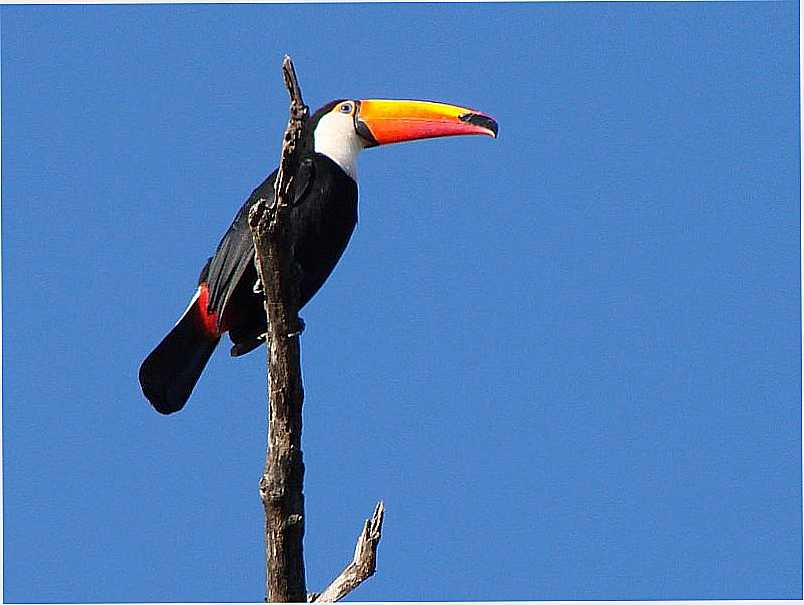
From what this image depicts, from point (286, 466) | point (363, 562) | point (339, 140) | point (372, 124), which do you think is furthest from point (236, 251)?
point (363, 562)

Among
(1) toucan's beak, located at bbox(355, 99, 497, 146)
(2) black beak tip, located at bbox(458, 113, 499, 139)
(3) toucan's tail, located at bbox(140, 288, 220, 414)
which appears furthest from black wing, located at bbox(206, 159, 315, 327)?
(2) black beak tip, located at bbox(458, 113, 499, 139)

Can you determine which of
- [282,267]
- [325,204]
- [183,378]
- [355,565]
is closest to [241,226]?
[325,204]

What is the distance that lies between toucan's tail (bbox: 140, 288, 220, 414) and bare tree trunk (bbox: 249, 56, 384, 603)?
3.78 feet

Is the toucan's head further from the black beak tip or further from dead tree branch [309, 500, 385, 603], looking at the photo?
dead tree branch [309, 500, 385, 603]

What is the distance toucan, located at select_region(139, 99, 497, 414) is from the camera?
536 centimetres

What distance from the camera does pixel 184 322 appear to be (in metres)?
5.57

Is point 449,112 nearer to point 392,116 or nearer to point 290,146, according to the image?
point 392,116

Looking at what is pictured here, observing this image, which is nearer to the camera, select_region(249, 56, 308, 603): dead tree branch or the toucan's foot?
select_region(249, 56, 308, 603): dead tree branch

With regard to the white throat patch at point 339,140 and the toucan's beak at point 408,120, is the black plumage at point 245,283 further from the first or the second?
the toucan's beak at point 408,120

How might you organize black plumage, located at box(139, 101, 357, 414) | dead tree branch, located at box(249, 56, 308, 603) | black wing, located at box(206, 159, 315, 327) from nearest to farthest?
dead tree branch, located at box(249, 56, 308, 603), black wing, located at box(206, 159, 315, 327), black plumage, located at box(139, 101, 357, 414)

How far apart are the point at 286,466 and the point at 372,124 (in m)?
1.83

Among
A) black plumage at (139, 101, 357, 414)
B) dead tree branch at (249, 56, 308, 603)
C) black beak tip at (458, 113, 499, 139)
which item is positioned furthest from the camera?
black beak tip at (458, 113, 499, 139)

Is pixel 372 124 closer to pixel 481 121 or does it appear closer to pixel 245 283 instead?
pixel 481 121

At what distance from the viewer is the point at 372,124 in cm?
574
